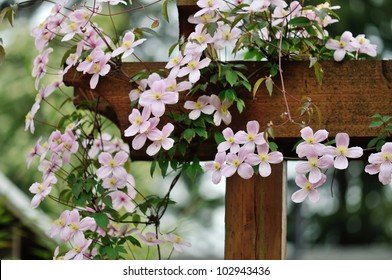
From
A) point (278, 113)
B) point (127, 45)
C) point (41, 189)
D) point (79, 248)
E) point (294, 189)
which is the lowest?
point (79, 248)

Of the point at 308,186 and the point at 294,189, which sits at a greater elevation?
the point at 294,189

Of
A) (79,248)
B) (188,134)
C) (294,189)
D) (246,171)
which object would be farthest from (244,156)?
(294,189)

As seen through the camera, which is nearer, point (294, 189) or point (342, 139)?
point (342, 139)

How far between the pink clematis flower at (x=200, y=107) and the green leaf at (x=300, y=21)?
20cm

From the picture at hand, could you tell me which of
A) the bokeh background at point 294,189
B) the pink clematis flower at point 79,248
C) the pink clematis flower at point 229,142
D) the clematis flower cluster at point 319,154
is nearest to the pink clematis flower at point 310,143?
the clematis flower cluster at point 319,154

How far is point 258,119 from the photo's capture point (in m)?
1.45

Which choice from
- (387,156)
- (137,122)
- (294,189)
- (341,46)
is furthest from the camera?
(294,189)

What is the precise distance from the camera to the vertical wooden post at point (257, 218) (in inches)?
58.3

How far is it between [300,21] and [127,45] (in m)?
0.31

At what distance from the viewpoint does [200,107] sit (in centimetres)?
144

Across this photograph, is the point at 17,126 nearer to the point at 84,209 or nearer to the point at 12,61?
the point at 12,61

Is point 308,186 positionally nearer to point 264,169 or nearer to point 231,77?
point 264,169

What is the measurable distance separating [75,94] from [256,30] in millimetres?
512
